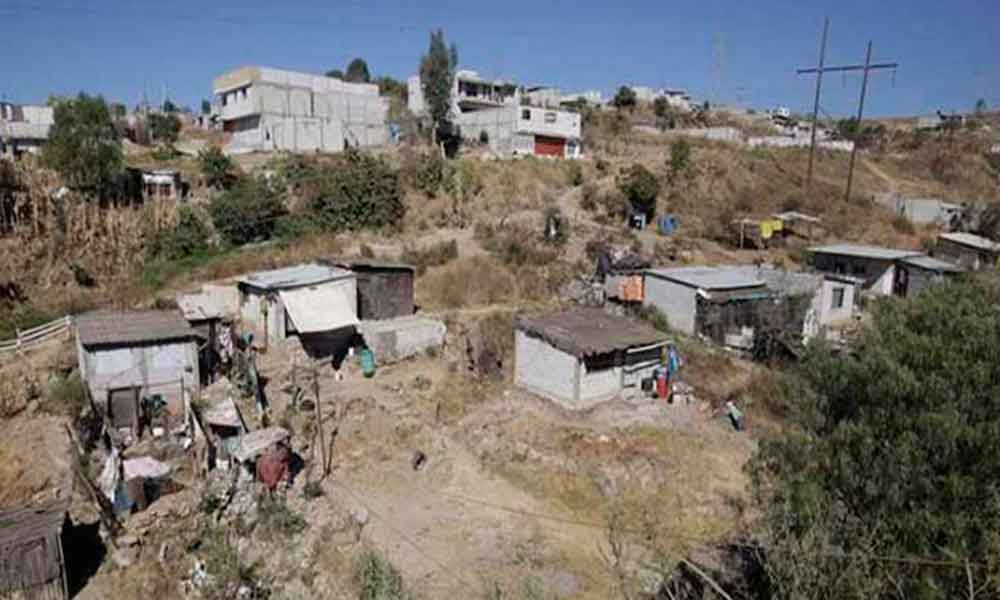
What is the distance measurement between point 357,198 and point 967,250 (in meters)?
32.1

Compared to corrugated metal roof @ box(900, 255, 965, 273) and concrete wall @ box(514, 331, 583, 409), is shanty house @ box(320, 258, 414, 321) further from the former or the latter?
corrugated metal roof @ box(900, 255, 965, 273)

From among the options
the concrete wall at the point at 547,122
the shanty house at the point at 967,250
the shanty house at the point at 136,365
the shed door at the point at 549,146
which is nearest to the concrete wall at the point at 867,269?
the shanty house at the point at 967,250

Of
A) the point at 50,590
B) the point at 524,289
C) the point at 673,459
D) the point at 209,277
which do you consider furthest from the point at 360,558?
the point at 209,277

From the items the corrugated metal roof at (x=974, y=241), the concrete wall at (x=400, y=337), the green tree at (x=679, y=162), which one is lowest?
the concrete wall at (x=400, y=337)

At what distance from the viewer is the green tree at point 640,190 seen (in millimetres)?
39781

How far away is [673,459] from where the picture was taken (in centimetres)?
1670

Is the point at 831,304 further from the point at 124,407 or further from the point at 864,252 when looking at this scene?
the point at 124,407

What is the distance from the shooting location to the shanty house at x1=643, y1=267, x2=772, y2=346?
23.9 m

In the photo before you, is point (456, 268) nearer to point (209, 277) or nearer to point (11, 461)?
point (209, 277)

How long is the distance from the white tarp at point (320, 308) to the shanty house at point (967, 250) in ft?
95.5

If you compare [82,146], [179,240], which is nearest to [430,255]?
[179,240]

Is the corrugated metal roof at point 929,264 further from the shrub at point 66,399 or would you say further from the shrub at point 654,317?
the shrub at point 66,399

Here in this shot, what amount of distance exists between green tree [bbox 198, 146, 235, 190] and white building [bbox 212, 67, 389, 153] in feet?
28.8

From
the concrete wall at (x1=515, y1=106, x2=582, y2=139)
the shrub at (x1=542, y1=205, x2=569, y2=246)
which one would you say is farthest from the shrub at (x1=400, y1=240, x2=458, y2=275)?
the concrete wall at (x1=515, y1=106, x2=582, y2=139)
